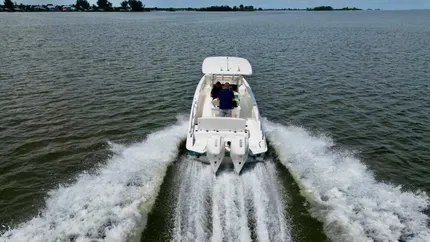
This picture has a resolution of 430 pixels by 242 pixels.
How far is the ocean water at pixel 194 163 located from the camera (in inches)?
303

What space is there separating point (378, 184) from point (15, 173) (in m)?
10.7

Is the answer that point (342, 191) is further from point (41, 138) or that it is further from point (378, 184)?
point (41, 138)

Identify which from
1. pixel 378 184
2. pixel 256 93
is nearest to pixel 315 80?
pixel 256 93

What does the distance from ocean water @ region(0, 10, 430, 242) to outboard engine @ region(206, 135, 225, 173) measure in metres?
0.39

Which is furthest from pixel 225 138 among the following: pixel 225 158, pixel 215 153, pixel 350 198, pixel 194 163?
pixel 350 198

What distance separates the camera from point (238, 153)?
9.29 m

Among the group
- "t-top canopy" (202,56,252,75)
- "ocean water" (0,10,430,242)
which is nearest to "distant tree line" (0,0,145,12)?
"ocean water" (0,10,430,242)

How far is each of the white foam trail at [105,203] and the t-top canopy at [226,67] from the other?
14.5 feet

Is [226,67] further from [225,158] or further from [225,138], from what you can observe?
[225,158]

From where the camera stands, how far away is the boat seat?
34.6 feet

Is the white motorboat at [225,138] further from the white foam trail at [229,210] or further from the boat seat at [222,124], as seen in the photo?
the white foam trail at [229,210]

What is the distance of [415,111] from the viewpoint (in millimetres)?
15125

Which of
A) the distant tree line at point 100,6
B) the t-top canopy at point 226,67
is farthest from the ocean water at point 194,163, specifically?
the distant tree line at point 100,6

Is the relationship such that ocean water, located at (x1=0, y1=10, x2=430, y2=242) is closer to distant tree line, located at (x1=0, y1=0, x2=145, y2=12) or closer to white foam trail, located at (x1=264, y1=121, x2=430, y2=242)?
white foam trail, located at (x1=264, y1=121, x2=430, y2=242)
